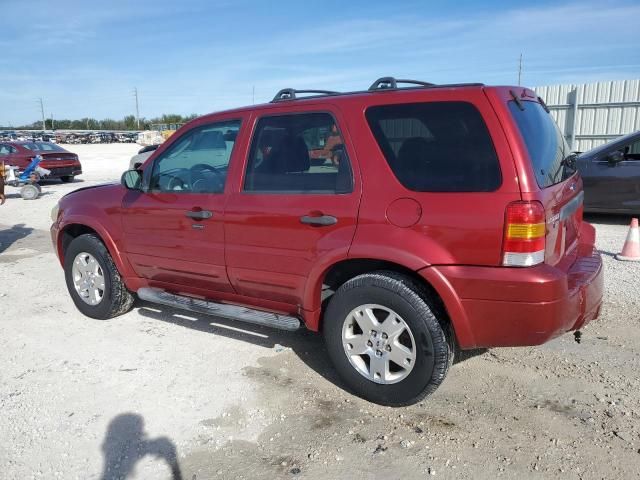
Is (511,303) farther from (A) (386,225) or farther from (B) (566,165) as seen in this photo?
(B) (566,165)

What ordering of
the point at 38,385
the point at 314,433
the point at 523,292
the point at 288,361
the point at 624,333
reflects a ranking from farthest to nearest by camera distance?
the point at 624,333 → the point at 288,361 → the point at 38,385 → the point at 314,433 → the point at 523,292

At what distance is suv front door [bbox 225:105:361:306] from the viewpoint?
3.35 meters

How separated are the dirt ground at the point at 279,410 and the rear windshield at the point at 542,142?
1407mm

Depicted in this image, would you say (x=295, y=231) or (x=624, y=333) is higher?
(x=295, y=231)

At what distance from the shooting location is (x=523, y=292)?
111 inches

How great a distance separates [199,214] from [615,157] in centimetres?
714

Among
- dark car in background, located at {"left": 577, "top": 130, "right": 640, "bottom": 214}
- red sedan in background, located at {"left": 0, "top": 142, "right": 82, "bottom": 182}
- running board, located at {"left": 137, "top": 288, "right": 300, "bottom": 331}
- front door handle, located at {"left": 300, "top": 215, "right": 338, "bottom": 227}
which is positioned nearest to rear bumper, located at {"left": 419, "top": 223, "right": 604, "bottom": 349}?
front door handle, located at {"left": 300, "top": 215, "right": 338, "bottom": 227}

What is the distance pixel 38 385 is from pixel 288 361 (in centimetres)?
179

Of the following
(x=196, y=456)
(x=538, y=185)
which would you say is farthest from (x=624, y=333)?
(x=196, y=456)

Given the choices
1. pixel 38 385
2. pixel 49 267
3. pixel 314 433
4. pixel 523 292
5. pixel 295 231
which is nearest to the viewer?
pixel 523 292

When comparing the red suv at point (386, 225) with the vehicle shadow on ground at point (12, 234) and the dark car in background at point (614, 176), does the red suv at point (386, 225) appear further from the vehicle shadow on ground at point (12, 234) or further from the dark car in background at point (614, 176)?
the vehicle shadow on ground at point (12, 234)

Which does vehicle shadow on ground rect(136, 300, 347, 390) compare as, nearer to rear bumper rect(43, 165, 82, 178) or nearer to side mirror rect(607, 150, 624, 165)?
side mirror rect(607, 150, 624, 165)

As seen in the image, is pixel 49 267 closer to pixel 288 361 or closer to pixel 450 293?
pixel 288 361

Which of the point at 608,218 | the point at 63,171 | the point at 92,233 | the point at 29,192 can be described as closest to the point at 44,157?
the point at 63,171
